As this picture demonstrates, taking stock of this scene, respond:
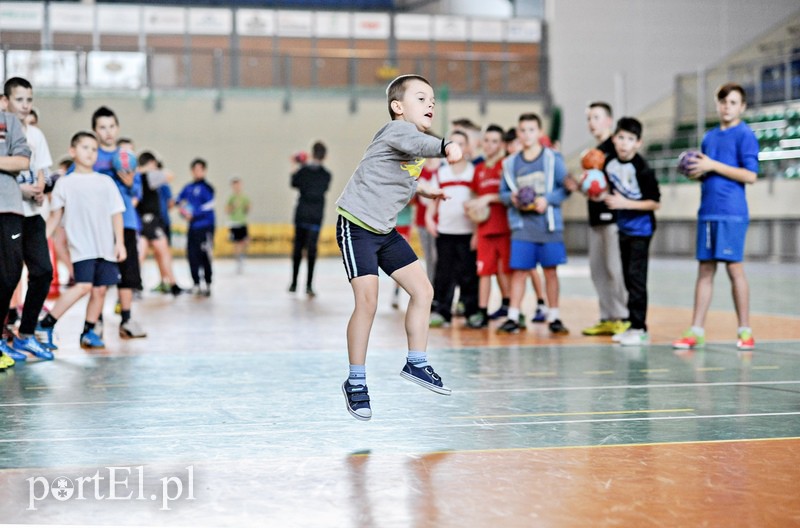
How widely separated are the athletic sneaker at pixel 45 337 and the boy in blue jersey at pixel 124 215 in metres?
0.68

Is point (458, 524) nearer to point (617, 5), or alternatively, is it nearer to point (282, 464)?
point (282, 464)

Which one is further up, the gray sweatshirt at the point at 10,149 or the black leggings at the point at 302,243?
the gray sweatshirt at the point at 10,149

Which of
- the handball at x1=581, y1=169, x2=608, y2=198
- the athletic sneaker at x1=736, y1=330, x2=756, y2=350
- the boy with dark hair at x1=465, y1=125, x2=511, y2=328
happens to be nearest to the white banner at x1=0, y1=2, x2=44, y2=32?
the boy with dark hair at x1=465, y1=125, x2=511, y2=328

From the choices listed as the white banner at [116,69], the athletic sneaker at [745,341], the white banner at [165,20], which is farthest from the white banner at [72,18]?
the athletic sneaker at [745,341]

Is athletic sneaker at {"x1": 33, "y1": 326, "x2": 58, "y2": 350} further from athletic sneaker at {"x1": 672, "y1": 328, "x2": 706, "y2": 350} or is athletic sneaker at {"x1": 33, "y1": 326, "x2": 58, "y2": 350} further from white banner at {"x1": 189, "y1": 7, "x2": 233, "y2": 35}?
white banner at {"x1": 189, "y1": 7, "x2": 233, "y2": 35}

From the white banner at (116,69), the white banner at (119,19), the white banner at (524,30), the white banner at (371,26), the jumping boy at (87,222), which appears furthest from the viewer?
the white banner at (371,26)

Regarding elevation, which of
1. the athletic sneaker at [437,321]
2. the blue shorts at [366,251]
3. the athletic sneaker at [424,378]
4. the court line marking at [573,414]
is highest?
the blue shorts at [366,251]

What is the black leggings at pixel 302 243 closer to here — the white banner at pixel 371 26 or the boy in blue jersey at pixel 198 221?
the boy in blue jersey at pixel 198 221

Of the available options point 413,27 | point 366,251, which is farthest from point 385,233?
point 413,27

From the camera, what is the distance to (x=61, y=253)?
12789 mm

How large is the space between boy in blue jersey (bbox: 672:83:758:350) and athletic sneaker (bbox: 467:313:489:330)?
7.50ft

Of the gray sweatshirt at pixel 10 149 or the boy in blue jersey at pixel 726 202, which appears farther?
the boy in blue jersey at pixel 726 202

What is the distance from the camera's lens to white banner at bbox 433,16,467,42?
31172mm

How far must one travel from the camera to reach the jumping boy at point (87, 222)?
7582 mm
